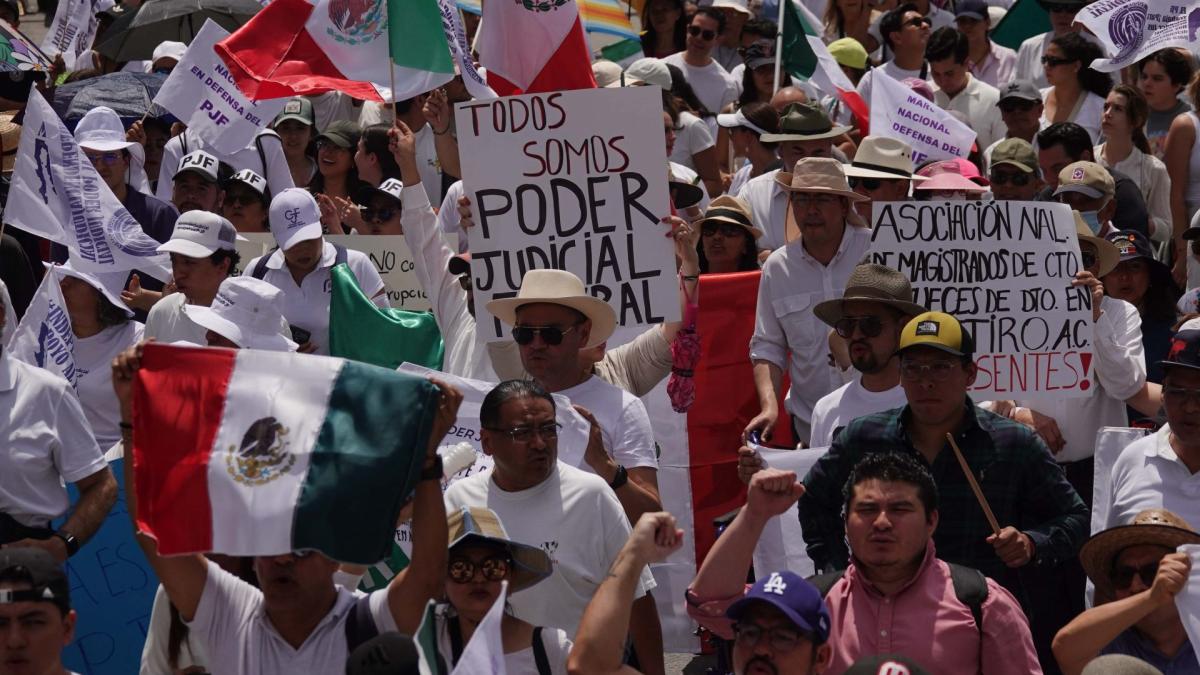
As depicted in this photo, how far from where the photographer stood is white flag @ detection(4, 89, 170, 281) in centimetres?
941

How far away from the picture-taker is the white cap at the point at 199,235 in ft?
30.9

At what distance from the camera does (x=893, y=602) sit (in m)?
5.97

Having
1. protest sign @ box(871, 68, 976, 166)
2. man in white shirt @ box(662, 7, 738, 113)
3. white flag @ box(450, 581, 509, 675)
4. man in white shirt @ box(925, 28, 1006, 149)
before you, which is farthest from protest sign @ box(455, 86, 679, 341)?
man in white shirt @ box(662, 7, 738, 113)

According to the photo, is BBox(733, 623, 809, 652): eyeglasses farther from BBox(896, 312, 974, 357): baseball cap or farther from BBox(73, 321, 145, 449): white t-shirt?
BBox(73, 321, 145, 449): white t-shirt

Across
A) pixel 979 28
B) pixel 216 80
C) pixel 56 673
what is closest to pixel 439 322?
pixel 216 80

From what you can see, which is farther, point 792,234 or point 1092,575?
point 792,234

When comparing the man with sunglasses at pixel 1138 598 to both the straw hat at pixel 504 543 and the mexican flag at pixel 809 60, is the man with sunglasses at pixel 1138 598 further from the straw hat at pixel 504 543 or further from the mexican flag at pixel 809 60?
the mexican flag at pixel 809 60

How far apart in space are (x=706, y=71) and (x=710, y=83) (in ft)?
0.32

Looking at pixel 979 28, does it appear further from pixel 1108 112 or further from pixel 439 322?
pixel 439 322

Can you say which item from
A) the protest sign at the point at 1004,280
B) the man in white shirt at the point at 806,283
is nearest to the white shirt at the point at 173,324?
the man in white shirt at the point at 806,283

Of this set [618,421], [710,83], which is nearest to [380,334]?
[618,421]

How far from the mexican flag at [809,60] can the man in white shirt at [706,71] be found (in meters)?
1.34

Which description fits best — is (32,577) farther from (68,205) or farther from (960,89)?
(960,89)

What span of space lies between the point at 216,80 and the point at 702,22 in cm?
385
